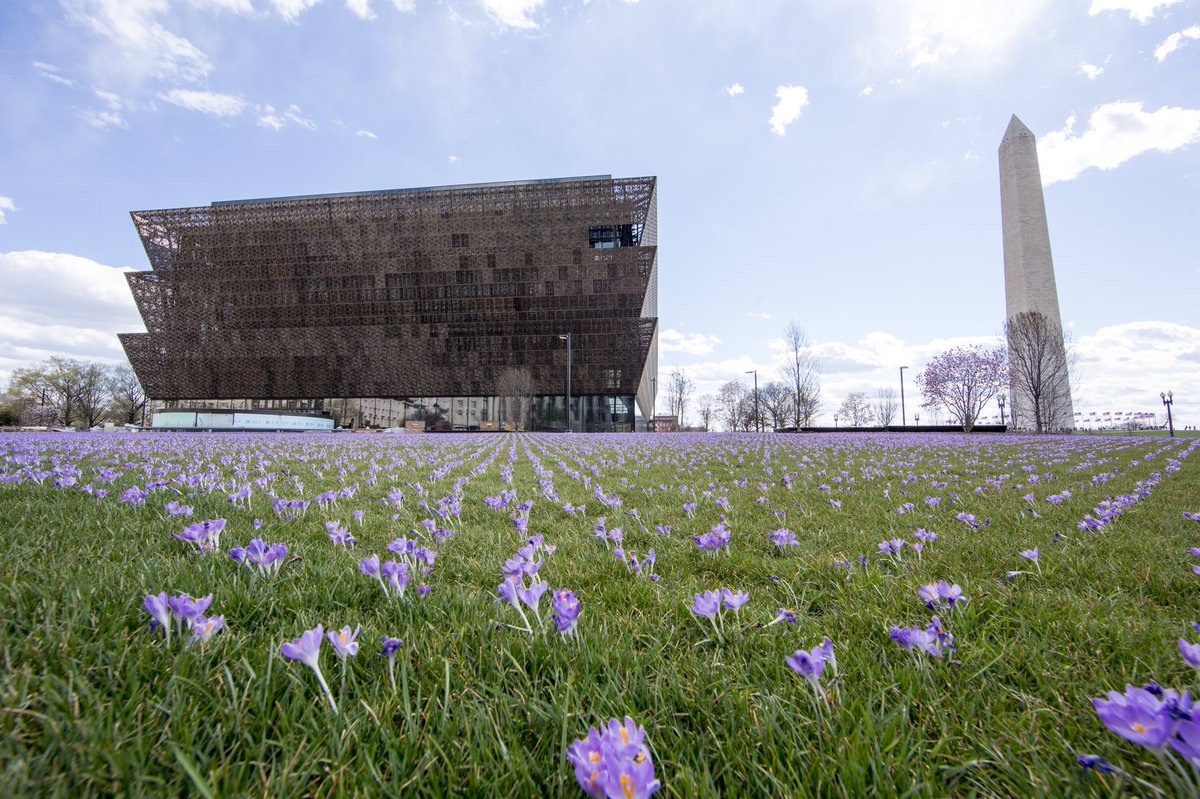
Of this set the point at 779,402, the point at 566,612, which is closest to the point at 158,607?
the point at 566,612

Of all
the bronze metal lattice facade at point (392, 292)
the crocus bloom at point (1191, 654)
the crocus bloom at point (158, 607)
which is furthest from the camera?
the bronze metal lattice facade at point (392, 292)

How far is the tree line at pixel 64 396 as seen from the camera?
63.2 metres

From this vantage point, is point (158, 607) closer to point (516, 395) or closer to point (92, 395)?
point (516, 395)

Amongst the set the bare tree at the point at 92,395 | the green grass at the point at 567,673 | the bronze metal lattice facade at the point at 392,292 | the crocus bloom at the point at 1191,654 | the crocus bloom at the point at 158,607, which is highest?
the bronze metal lattice facade at the point at 392,292

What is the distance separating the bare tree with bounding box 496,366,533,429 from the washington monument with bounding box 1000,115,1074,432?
4829 centimetres

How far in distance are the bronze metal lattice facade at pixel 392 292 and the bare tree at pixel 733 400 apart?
21.5m

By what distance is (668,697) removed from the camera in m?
1.38

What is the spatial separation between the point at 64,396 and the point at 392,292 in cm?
4624

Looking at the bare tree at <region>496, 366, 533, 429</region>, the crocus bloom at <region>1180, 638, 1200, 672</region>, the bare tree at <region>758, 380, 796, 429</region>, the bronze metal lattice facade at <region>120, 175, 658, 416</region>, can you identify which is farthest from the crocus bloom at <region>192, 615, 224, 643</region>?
the bare tree at <region>758, 380, 796, 429</region>

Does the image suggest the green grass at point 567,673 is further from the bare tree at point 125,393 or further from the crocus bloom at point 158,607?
the bare tree at point 125,393

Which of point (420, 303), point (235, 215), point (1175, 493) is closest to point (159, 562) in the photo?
point (1175, 493)

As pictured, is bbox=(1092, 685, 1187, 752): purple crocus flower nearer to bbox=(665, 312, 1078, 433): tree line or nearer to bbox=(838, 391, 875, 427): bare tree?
bbox=(665, 312, 1078, 433): tree line

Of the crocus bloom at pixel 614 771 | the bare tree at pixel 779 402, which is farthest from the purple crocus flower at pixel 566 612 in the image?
the bare tree at pixel 779 402

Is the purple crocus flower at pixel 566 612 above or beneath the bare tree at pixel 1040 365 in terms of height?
beneath
